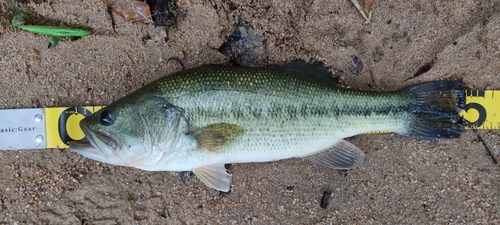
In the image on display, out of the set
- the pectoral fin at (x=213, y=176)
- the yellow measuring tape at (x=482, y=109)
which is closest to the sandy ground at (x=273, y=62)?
the yellow measuring tape at (x=482, y=109)

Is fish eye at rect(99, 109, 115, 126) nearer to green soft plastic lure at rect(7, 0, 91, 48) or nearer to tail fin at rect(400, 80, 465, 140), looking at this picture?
green soft plastic lure at rect(7, 0, 91, 48)

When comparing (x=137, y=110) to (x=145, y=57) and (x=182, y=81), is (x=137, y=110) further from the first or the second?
(x=145, y=57)

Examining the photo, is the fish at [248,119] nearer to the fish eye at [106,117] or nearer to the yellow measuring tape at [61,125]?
the fish eye at [106,117]

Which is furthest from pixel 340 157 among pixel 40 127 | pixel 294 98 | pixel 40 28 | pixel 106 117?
pixel 40 28

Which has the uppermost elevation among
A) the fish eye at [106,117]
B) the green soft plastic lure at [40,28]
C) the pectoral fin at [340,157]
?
the green soft plastic lure at [40,28]

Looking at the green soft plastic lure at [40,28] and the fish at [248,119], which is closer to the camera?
the fish at [248,119]

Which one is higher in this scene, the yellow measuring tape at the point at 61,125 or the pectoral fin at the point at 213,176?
the yellow measuring tape at the point at 61,125

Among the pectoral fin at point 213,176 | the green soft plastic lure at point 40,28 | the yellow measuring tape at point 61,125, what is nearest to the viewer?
the pectoral fin at point 213,176
